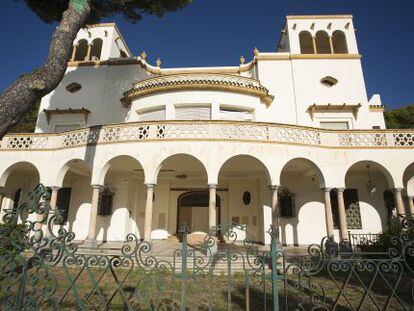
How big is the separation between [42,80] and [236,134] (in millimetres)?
7762

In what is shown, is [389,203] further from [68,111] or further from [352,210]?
[68,111]

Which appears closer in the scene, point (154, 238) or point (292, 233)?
point (292, 233)

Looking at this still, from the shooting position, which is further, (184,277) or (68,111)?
(68,111)

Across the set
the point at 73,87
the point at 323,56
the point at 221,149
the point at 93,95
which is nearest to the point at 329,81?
the point at 323,56

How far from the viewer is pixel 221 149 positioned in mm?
12195

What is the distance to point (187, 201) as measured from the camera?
17.4m

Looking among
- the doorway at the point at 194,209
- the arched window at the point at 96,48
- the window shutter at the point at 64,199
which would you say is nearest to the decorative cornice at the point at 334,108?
the doorway at the point at 194,209

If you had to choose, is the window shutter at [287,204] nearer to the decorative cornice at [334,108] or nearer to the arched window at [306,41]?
the decorative cornice at [334,108]

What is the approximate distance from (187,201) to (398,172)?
1141cm

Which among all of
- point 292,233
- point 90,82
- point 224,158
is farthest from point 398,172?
point 90,82

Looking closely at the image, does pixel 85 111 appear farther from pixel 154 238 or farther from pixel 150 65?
pixel 154 238

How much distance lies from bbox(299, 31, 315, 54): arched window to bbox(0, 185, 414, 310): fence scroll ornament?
1648 centimetres

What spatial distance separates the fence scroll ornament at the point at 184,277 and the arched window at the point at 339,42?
16.2m

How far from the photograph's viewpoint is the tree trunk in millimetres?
7059
